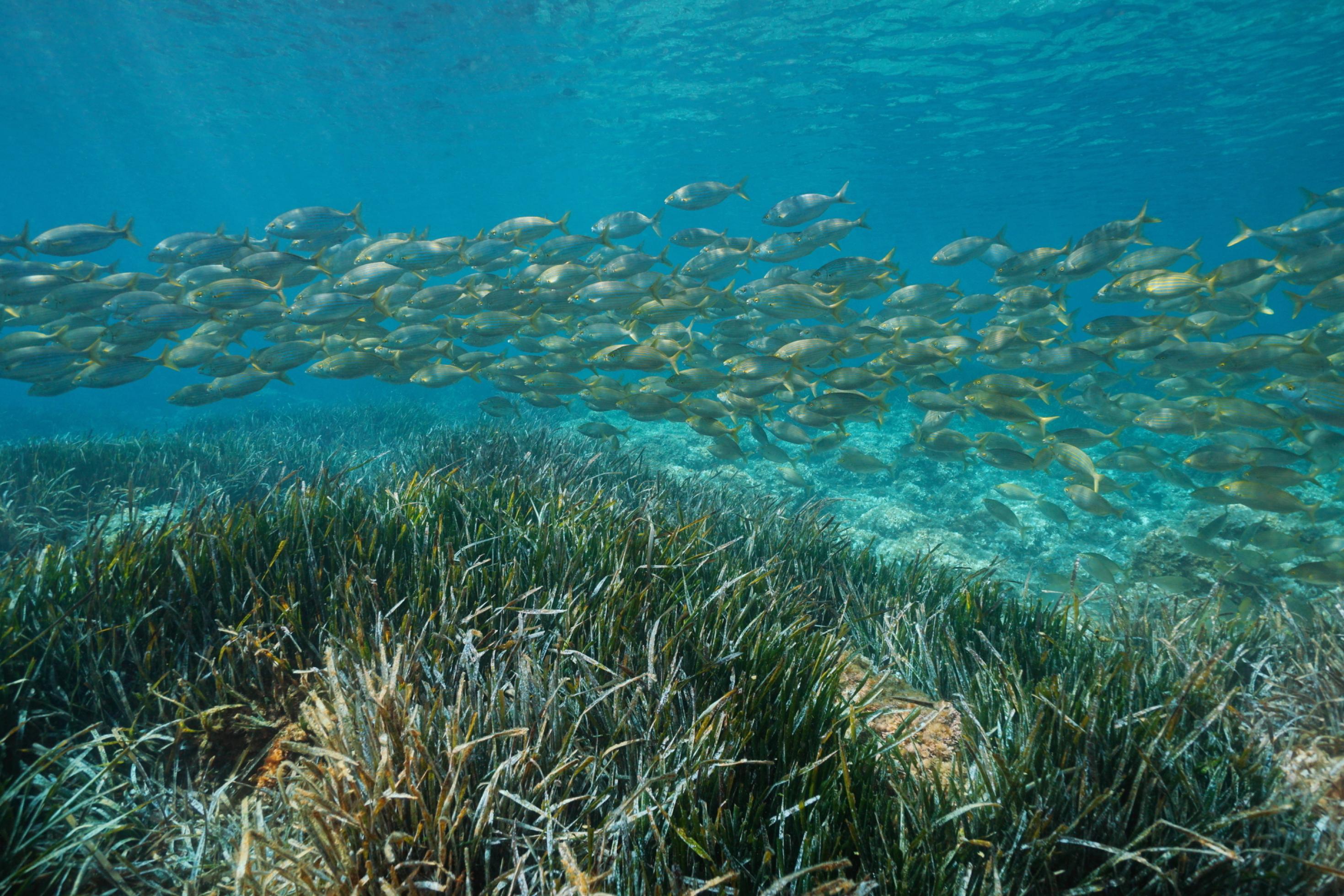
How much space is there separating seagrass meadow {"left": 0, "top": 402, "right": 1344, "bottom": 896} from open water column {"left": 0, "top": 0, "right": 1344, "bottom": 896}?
28 mm

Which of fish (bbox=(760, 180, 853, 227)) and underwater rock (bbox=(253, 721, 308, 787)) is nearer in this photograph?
underwater rock (bbox=(253, 721, 308, 787))

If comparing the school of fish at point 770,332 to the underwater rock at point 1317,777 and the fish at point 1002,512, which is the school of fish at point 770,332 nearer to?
the fish at point 1002,512

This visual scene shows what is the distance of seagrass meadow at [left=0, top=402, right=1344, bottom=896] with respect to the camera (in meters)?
1.53

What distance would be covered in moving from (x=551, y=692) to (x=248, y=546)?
2446mm

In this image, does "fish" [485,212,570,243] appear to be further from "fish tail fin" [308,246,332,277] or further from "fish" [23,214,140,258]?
"fish" [23,214,140,258]

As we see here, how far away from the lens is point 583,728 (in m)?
2.10

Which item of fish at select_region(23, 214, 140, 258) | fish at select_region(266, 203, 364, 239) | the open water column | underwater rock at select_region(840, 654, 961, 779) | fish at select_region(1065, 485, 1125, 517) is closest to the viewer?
the open water column

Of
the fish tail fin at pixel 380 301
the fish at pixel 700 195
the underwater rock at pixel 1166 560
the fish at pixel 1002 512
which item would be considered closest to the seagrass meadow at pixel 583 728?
the fish at pixel 1002 512

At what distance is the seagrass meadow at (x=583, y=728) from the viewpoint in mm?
1528

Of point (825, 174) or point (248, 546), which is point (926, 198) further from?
point (248, 546)

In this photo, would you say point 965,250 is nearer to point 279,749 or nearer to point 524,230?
point 524,230

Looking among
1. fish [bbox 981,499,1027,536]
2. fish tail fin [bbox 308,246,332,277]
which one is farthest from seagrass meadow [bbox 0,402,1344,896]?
fish tail fin [bbox 308,246,332,277]

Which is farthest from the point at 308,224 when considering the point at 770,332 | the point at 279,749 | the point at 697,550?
the point at 279,749

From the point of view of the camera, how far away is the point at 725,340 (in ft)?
30.3
